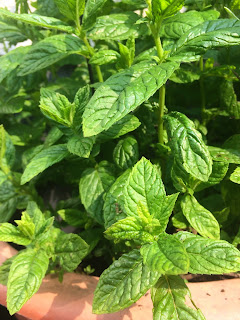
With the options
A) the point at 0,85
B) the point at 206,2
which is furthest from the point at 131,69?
the point at 0,85

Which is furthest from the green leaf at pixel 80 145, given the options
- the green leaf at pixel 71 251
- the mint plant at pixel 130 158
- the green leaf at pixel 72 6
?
the green leaf at pixel 72 6

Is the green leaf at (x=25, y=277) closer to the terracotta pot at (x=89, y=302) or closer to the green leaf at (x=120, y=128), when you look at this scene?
the terracotta pot at (x=89, y=302)

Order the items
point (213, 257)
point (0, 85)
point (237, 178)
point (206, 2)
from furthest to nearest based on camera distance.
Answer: point (0, 85) < point (206, 2) < point (237, 178) < point (213, 257)

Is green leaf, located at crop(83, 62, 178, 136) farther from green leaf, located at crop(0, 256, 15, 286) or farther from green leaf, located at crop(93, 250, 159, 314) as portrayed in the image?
green leaf, located at crop(0, 256, 15, 286)

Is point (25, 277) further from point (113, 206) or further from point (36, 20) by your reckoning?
point (36, 20)

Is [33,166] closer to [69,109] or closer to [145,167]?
[69,109]

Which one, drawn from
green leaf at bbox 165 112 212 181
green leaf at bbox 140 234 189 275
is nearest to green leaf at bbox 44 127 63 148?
green leaf at bbox 165 112 212 181
